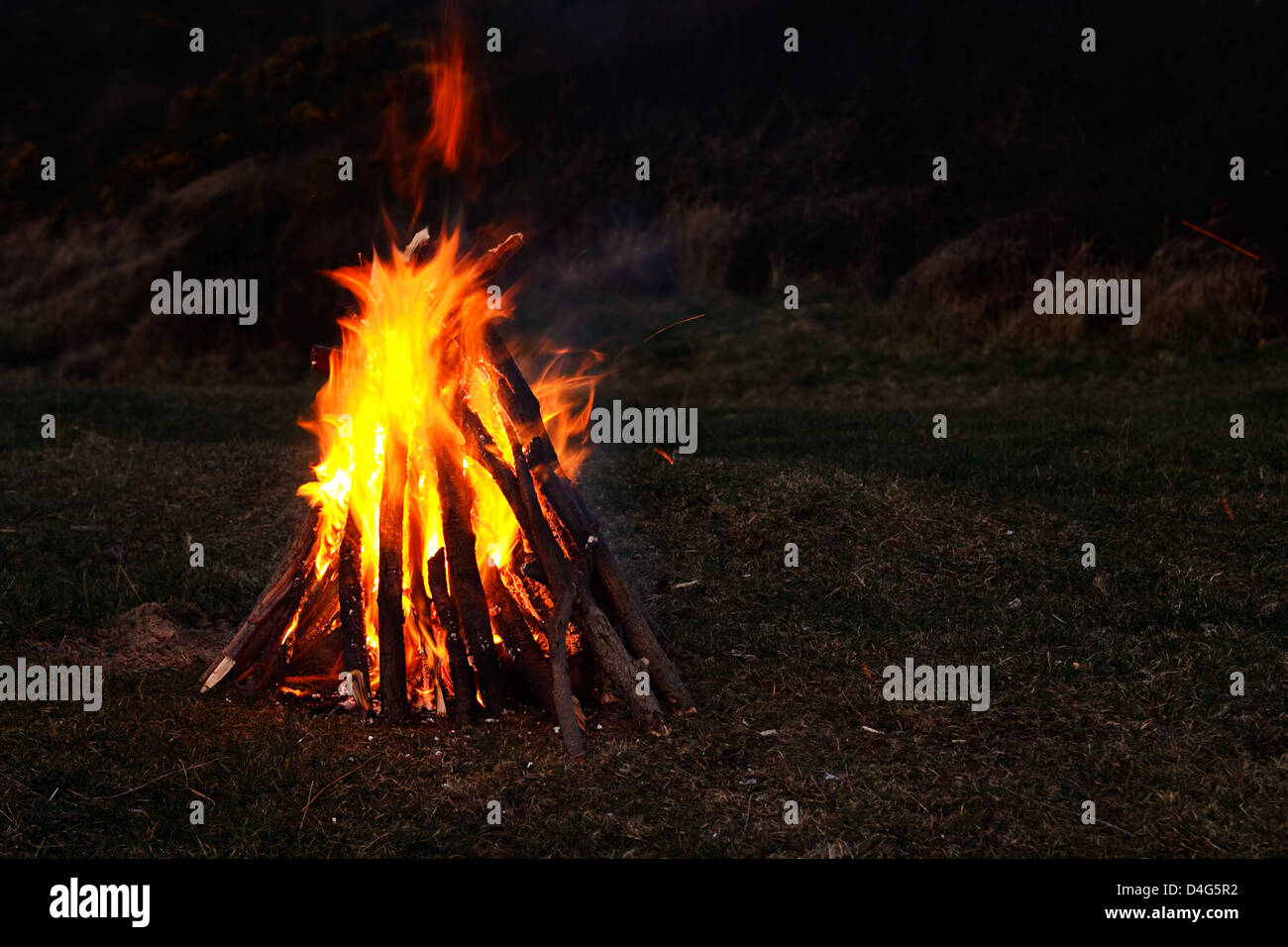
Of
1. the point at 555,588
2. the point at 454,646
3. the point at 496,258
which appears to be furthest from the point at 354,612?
the point at 496,258

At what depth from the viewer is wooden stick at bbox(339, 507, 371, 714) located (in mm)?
5469

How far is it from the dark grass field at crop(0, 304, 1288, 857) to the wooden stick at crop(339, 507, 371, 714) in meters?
0.29

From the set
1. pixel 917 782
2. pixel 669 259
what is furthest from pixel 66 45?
pixel 917 782

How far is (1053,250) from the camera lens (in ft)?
51.7

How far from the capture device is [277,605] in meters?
5.67

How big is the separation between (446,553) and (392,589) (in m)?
0.28

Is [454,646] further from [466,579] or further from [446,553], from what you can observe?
[446,553]

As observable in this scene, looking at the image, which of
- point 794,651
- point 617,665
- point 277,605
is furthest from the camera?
point 794,651

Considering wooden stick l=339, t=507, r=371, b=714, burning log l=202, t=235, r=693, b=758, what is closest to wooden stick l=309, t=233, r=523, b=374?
burning log l=202, t=235, r=693, b=758

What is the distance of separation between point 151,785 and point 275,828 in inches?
25.9

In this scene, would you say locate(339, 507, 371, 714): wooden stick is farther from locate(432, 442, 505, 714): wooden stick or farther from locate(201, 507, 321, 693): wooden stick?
locate(432, 442, 505, 714): wooden stick

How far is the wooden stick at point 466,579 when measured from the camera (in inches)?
210

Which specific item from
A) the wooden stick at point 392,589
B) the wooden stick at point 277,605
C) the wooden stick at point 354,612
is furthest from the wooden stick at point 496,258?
the wooden stick at point 277,605
